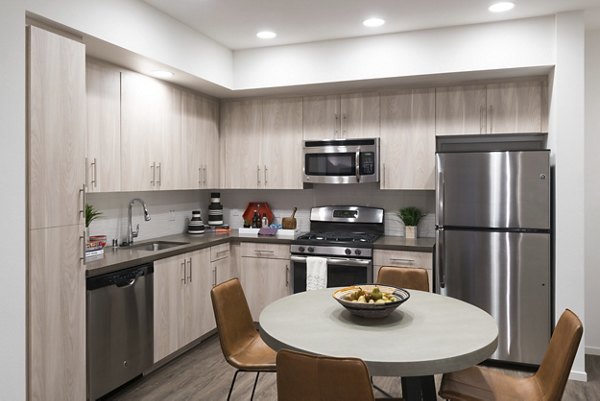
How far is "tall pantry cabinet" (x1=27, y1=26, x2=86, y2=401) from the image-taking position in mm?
2381

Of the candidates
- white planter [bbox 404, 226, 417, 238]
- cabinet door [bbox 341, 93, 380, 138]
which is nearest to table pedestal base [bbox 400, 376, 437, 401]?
white planter [bbox 404, 226, 417, 238]

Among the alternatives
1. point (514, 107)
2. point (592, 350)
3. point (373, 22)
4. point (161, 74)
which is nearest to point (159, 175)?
point (161, 74)

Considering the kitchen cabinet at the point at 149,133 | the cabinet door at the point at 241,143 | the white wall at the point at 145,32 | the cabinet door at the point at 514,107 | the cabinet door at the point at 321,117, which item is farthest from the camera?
the cabinet door at the point at 241,143

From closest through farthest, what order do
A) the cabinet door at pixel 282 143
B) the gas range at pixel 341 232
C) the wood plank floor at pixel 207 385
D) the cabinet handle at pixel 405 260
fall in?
the wood plank floor at pixel 207 385 → the cabinet handle at pixel 405 260 → the gas range at pixel 341 232 → the cabinet door at pixel 282 143

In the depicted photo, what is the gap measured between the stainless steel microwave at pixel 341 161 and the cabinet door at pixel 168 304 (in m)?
1.51

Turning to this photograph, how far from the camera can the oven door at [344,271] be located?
393 cm

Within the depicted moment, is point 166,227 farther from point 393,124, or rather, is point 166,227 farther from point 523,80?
point 523,80

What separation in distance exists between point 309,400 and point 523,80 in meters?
3.34

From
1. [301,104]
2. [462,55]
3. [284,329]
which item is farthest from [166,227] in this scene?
[462,55]

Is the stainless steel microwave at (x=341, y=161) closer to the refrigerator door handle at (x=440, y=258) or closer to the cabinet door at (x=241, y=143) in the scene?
the cabinet door at (x=241, y=143)

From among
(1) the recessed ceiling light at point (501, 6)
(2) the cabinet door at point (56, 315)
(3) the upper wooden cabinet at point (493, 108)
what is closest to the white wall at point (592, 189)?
(3) the upper wooden cabinet at point (493, 108)

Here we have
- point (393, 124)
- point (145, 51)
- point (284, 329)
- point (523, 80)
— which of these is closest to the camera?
point (284, 329)

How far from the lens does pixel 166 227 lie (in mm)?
4430

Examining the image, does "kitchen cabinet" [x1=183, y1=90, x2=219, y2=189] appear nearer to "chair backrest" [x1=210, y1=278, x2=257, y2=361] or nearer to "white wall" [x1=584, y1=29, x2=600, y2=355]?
"chair backrest" [x1=210, y1=278, x2=257, y2=361]
